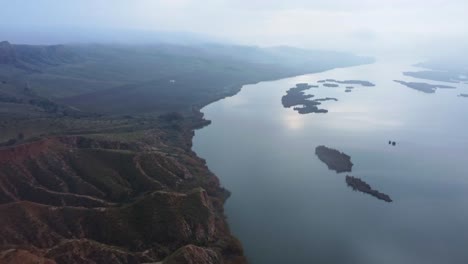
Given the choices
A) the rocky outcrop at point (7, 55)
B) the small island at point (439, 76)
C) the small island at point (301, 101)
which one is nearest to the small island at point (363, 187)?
the small island at point (301, 101)

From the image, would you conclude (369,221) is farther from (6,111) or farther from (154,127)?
(6,111)

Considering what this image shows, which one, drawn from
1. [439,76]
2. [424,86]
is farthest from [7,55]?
[439,76]

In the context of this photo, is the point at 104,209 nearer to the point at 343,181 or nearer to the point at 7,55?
the point at 343,181

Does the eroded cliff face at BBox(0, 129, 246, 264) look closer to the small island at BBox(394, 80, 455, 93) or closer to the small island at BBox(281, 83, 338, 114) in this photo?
the small island at BBox(281, 83, 338, 114)

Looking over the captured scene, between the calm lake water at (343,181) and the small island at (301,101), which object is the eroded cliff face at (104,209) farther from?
the small island at (301,101)

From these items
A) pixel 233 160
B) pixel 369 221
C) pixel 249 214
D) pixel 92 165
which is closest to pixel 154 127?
pixel 233 160
